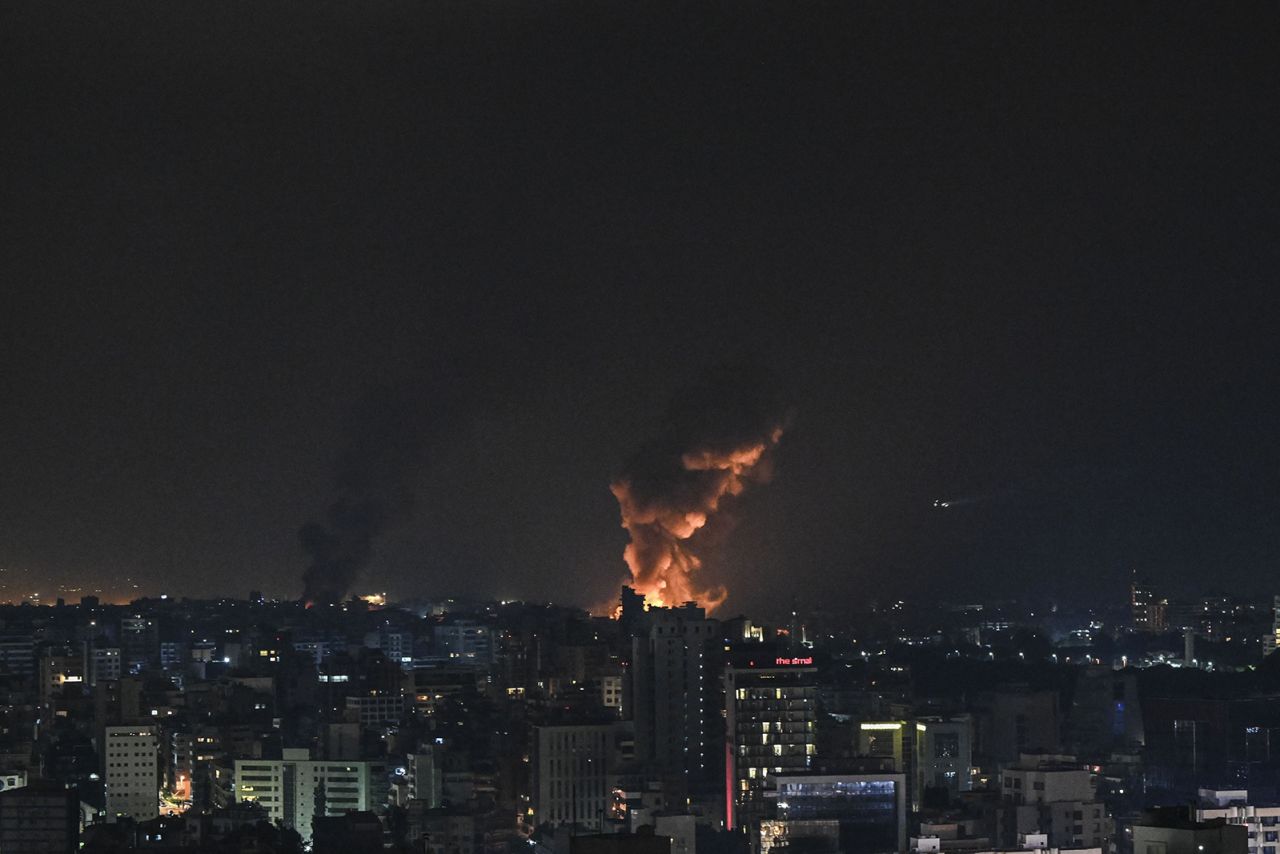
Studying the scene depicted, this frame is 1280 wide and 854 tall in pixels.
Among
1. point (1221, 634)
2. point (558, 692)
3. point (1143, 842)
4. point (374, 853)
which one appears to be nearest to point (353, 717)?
point (558, 692)

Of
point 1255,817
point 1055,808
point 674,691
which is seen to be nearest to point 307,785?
point 674,691

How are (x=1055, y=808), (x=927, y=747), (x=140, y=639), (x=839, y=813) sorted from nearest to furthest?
(x=839, y=813) < (x=1055, y=808) < (x=927, y=747) < (x=140, y=639)

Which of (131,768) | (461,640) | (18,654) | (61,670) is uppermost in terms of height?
(461,640)

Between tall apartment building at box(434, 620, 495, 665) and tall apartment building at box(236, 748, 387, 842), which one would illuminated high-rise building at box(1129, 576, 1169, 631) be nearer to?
tall apartment building at box(434, 620, 495, 665)

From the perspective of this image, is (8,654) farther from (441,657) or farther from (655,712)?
(655,712)

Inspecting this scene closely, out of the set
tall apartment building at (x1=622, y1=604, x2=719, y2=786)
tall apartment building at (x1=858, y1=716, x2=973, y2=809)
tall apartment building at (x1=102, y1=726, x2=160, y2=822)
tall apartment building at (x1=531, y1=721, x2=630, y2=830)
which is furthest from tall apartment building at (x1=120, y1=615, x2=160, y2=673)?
tall apartment building at (x1=858, y1=716, x2=973, y2=809)

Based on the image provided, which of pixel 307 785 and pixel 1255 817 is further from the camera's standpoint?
pixel 307 785

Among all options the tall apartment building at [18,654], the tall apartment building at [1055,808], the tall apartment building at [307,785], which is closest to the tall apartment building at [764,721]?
the tall apartment building at [1055,808]

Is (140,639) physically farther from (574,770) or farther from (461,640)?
(574,770)
